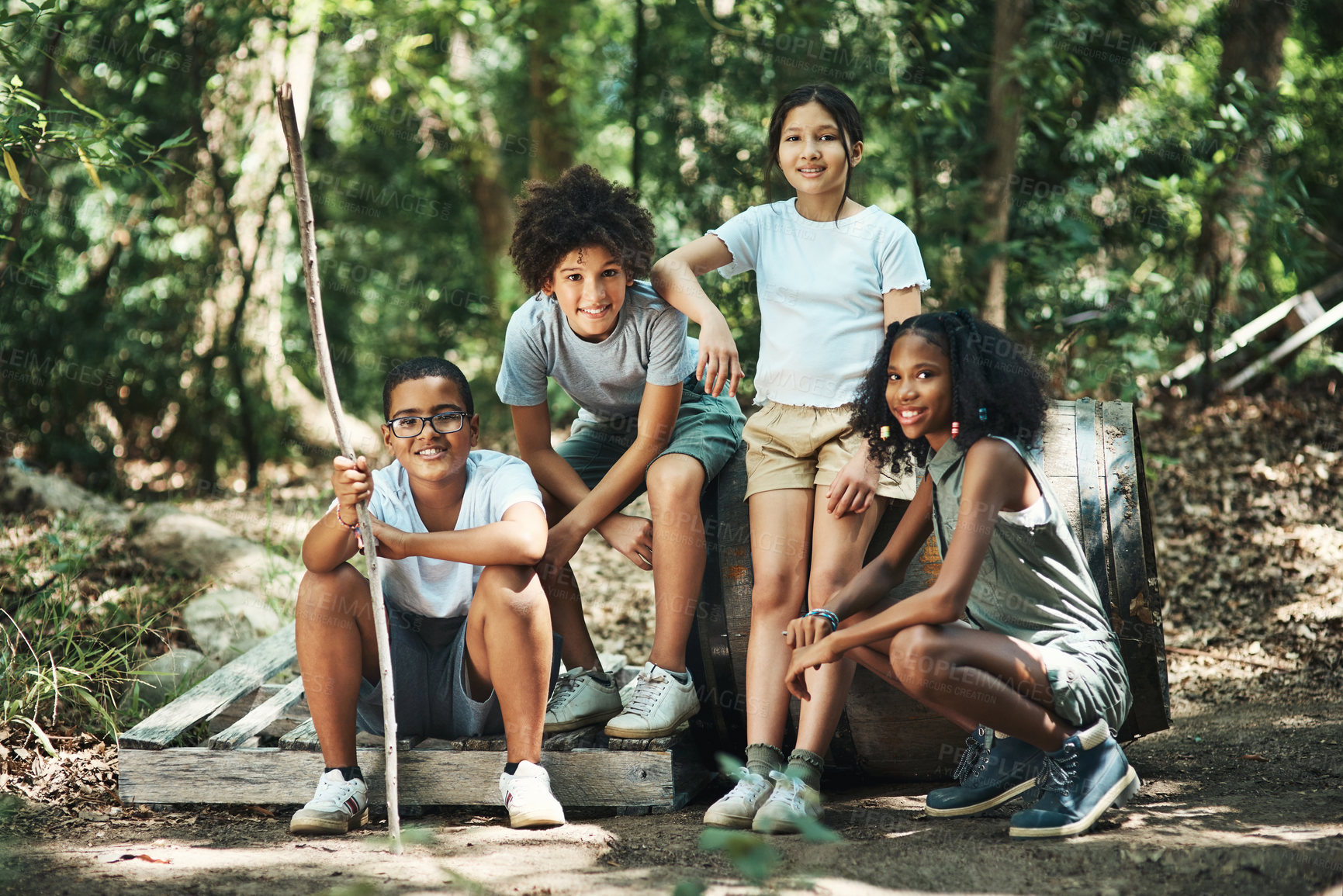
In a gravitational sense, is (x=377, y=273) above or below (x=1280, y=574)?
above

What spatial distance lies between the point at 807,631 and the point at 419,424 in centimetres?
106

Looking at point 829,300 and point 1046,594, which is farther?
point 829,300

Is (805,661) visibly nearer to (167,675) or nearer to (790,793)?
(790,793)

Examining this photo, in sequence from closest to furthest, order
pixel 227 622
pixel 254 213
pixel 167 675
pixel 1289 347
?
pixel 167 675 < pixel 227 622 < pixel 1289 347 < pixel 254 213

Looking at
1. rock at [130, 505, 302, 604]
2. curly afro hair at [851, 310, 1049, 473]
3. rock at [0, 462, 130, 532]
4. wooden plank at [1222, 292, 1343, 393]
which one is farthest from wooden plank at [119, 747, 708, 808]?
wooden plank at [1222, 292, 1343, 393]

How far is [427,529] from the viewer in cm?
267

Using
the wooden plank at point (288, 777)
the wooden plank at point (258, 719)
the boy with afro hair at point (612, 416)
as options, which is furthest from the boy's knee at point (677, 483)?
the wooden plank at point (258, 719)

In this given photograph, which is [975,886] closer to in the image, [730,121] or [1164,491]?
[1164,491]

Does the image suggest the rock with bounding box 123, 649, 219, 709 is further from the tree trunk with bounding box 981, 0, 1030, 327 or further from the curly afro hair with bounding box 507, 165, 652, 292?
the tree trunk with bounding box 981, 0, 1030, 327

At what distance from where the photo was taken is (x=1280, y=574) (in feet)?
14.9

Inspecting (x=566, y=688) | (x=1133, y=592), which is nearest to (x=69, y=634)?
(x=566, y=688)

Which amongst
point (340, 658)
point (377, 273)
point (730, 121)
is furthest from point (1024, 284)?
point (377, 273)

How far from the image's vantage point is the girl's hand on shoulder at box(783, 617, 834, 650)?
96.0 inches

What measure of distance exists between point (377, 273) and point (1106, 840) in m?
8.94
